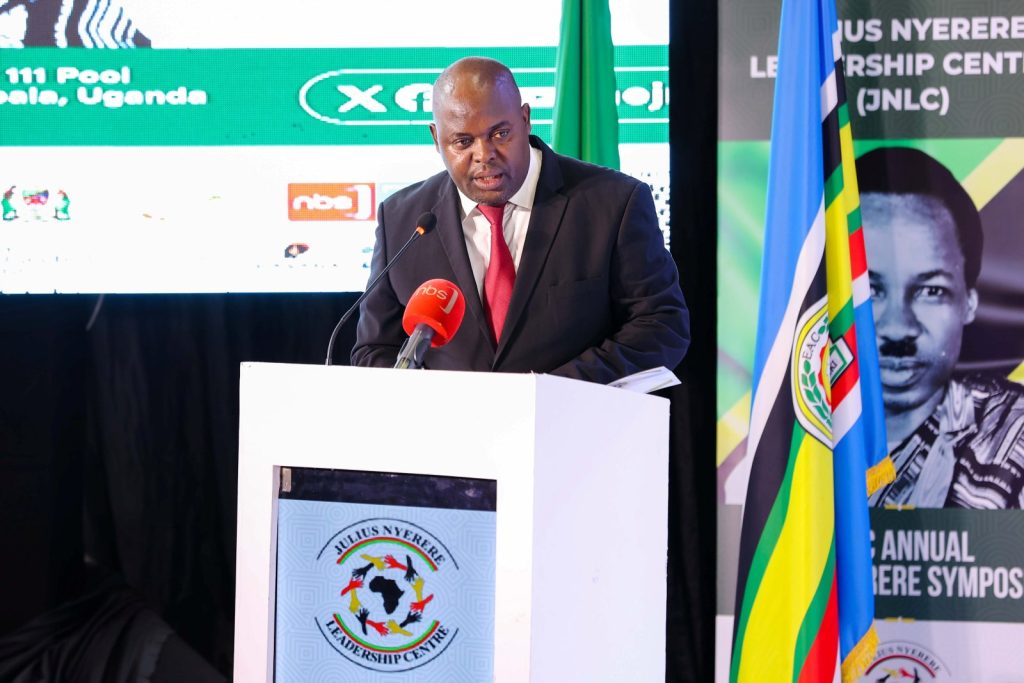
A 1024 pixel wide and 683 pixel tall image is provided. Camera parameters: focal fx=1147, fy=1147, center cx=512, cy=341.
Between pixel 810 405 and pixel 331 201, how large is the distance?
5.13 feet

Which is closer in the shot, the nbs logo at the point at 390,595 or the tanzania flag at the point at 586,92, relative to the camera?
the nbs logo at the point at 390,595

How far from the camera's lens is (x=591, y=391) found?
1408mm

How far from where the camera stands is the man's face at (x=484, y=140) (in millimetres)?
2092

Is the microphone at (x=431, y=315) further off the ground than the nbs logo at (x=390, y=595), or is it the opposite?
the microphone at (x=431, y=315)

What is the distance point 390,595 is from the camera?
1322 millimetres

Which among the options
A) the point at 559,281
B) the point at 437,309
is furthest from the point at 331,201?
the point at 437,309

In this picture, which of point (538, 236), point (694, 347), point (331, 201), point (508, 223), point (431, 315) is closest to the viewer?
point (431, 315)

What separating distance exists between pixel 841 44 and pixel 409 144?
1331 mm

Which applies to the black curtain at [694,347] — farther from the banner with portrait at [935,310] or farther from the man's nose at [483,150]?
the man's nose at [483,150]

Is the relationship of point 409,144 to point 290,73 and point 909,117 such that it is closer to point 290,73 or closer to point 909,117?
point 290,73

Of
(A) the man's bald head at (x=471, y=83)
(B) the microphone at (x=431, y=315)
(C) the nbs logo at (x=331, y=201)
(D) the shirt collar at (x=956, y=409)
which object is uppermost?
(C) the nbs logo at (x=331, y=201)

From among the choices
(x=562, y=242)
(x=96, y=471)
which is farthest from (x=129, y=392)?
(x=562, y=242)

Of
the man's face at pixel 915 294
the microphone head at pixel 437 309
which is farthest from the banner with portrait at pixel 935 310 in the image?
the microphone head at pixel 437 309

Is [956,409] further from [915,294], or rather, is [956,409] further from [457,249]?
[457,249]
